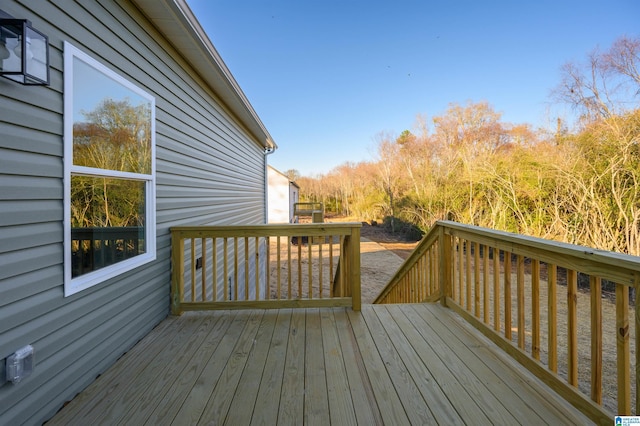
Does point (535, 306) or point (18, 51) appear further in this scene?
point (535, 306)

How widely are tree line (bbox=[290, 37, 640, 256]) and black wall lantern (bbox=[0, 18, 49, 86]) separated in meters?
8.13

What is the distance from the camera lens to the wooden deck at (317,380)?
62.1 inches

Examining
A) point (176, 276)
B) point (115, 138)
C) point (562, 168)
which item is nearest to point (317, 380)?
point (176, 276)

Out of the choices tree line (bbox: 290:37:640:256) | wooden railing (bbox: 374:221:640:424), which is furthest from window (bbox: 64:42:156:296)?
tree line (bbox: 290:37:640:256)

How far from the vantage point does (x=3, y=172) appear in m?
1.41

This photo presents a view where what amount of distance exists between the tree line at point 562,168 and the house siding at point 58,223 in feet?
25.3

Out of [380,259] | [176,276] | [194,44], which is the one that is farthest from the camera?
[380,259]

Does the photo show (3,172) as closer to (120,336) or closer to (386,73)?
(120,336)

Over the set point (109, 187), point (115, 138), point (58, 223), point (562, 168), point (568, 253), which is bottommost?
point (568, 253)

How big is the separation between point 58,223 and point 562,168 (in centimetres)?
862

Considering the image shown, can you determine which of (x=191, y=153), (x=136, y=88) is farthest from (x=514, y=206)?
(x=136, y=88)

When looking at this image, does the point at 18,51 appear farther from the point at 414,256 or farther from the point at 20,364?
the point at 414,256

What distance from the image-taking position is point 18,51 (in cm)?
140

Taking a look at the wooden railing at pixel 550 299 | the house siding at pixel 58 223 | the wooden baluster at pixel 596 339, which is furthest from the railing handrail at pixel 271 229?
the wooden baluster at pixel 596 339
